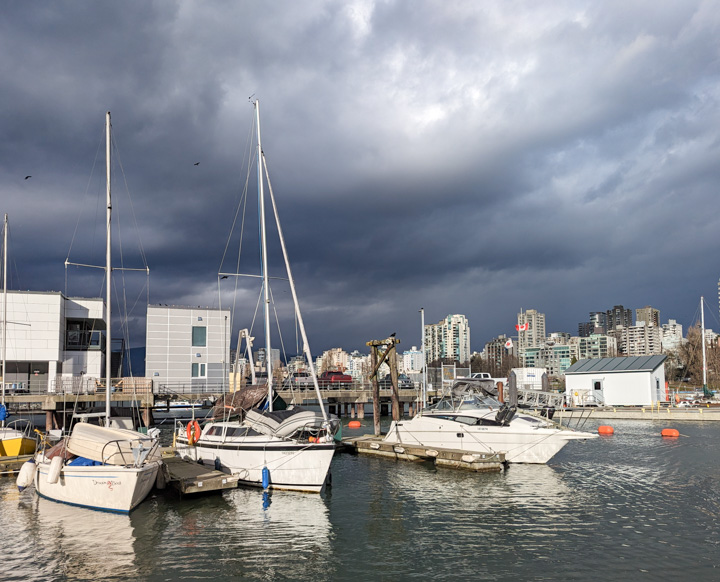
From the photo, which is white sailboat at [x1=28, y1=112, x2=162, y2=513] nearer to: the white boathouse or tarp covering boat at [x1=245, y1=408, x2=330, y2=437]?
tarp covering boat at [x1=245, y1=408, x2=330, y2=437]

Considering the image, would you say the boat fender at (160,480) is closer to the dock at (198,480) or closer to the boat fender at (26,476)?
the dock at (198,480)

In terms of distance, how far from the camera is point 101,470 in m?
18.8

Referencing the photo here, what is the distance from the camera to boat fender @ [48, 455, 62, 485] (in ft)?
64.2

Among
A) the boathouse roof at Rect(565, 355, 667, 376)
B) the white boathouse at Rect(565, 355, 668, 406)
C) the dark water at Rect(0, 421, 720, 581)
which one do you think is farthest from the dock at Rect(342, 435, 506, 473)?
the boathouse roof at Rect(565, 355, 667, 376)

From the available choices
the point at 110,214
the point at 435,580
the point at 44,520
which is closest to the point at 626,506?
the point at 435,580

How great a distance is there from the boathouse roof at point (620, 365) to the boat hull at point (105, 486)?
59.9 meters

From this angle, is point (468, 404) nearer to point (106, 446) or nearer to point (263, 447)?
point (263, 447)

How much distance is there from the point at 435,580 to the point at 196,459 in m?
14.9

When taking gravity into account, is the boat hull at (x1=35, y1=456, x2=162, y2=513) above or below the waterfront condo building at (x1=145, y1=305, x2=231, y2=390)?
below

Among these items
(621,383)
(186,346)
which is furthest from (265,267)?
(621,383)

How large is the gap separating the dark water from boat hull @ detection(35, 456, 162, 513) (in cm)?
41

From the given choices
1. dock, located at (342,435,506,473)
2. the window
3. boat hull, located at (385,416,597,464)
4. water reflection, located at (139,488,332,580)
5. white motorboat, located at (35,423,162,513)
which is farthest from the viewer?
the window

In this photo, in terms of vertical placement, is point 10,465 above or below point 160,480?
below

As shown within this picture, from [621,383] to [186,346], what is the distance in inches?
1999
